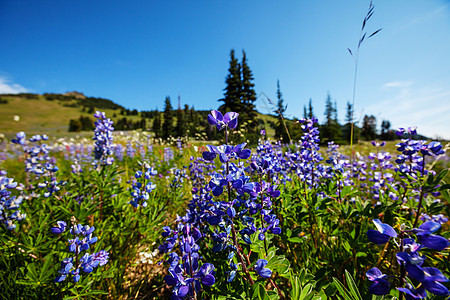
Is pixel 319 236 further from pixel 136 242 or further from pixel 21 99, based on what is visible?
pixel 21 99

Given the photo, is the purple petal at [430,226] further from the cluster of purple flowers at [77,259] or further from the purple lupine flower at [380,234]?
the cluster of purple flowers at [77,259]

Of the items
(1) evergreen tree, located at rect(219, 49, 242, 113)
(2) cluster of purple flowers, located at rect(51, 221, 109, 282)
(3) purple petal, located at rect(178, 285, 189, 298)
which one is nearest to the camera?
(3) purple petal, located at rect(178, 285, 189, 298)

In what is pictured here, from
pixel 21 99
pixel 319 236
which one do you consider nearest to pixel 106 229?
pixel 319 236

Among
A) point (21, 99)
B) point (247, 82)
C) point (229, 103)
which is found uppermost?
point (21, 99)

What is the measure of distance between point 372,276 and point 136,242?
2249mm

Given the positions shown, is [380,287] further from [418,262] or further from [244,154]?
[244,154]

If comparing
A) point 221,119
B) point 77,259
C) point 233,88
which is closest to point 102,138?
point 77,259

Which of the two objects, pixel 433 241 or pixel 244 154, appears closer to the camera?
pixel 433 241

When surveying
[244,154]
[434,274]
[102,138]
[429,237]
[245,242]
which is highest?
[102,138]

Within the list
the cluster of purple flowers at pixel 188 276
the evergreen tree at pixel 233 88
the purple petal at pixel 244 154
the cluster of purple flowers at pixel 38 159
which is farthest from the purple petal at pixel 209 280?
the evergreen tree at pixel 233 88

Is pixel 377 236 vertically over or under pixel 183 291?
over

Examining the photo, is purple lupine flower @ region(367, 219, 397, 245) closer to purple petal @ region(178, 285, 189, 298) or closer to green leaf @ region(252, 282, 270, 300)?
green leaf @ region(252, 282, 270, 300)

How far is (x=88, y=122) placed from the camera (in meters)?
61.2

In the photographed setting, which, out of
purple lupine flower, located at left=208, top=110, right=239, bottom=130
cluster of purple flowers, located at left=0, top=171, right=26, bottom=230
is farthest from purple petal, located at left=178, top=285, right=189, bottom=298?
cluster of purple flowers, located at left=0, top=171, right=26, bottom=230
